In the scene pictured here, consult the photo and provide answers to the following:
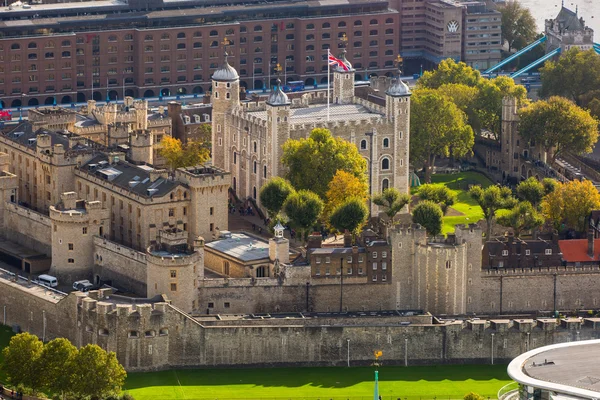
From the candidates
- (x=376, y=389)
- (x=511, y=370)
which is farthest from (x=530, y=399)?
(x=376, y=389)

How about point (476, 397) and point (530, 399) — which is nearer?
point (530, 399)

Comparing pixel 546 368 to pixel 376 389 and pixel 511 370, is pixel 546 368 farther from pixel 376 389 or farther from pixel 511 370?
pixel 376 389

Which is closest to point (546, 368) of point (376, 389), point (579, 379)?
point (579, 379)

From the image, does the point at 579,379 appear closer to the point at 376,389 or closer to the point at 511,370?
the point at 511,370

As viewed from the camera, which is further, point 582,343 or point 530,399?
point 582,343
